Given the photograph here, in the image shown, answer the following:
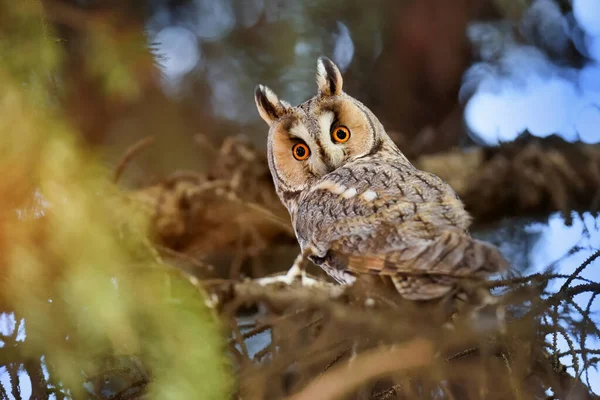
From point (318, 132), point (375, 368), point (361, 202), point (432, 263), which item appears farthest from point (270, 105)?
point (375, 368)

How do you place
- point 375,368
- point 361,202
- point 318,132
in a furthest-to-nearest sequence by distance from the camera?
point 318,132, point 361,202, point 375,368

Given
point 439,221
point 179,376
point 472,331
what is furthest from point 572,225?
point 179,376

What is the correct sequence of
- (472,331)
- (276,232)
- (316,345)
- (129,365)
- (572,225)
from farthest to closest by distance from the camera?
(276,232)
(572,225)
(129,365)
(316,345)
(472,331)

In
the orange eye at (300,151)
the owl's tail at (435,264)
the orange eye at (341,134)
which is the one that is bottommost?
the owl's tail at (435,264)

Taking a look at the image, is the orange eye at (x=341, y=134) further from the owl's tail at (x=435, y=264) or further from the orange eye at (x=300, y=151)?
the owl's tail at (x=435, y=264)

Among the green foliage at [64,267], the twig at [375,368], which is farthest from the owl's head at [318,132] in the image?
the twig at [375,368]

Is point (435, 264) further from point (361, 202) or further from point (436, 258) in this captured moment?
point (361, 202)

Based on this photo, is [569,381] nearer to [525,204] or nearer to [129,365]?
[129,365]
